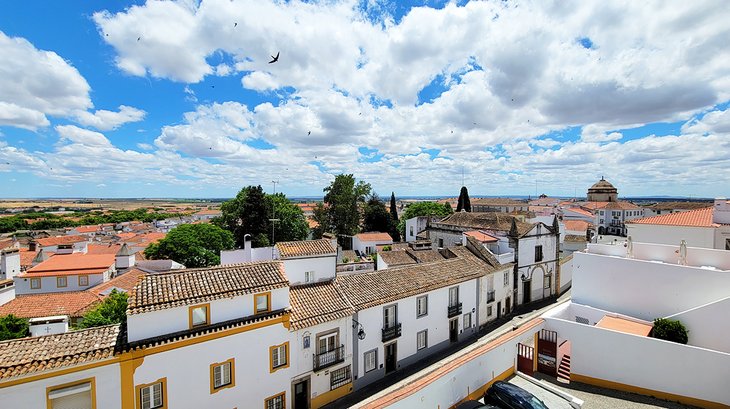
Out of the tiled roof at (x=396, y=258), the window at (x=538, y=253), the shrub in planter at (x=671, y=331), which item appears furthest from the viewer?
the window at (x=538, y=253)

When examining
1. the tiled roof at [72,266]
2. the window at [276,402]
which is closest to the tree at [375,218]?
the tiled roof at [72,266]

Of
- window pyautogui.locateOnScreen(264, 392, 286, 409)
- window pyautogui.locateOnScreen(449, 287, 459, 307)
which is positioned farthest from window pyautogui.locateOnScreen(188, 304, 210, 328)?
window pyautogui.locateOnScreen(449, 287, 459, 307)

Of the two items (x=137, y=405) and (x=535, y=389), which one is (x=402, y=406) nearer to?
(x=535, y=389)

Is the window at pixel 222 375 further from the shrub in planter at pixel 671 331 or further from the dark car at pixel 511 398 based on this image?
the shrub in planter at pixel 671 331

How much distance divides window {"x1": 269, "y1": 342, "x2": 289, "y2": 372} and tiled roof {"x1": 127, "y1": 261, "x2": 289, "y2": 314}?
2.67 m

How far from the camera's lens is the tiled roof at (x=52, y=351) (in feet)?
30.9

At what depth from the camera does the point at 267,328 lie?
46.6ft

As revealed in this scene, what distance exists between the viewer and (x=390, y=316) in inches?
752

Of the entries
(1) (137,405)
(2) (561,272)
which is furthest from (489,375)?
(2) (561,272)

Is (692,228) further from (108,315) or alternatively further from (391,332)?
(108,315)

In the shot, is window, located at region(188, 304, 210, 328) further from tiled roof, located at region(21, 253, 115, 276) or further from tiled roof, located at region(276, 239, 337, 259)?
tiled roof, located at region(21, 253, 115, 276)

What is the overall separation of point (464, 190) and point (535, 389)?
59.0 m

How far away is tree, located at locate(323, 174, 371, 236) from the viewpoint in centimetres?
5062

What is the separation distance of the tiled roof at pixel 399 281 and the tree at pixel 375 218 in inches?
1425
